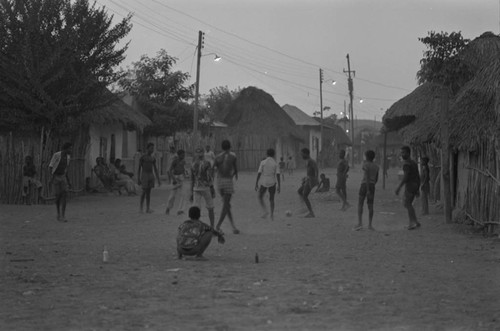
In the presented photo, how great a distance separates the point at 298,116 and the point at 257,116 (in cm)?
1728

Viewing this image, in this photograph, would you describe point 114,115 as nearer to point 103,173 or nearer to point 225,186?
point 103,173

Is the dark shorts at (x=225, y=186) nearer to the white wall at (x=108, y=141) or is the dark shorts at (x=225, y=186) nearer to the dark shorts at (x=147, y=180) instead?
the dark shorts at (x=147, y=180)

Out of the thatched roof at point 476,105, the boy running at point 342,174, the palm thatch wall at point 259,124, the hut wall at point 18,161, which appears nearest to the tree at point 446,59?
the thatched roof at point 476,105

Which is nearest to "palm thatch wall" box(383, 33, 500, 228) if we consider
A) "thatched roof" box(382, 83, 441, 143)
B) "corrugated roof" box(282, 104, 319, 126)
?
"thatched roof" box(382, 83, 441, 143)

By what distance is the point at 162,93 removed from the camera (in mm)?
38562

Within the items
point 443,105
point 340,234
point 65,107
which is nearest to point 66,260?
point 340,234

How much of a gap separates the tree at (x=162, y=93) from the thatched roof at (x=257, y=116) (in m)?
15.8

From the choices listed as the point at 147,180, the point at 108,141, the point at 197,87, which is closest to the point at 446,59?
the point at 147,180

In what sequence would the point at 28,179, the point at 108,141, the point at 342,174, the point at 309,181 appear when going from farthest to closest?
the point at 108,141
the point at 28,179
the point at 342,174
the point at 309,181

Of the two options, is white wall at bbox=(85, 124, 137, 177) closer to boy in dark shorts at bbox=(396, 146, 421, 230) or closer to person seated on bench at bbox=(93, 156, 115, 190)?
person seated on bench at bbox=(93, 156, 115, 190)

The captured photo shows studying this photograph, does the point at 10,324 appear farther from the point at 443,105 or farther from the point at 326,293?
the point at 443,105

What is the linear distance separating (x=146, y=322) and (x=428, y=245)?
7072mm

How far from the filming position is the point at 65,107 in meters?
22.3

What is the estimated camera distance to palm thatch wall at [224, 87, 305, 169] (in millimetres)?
52688
